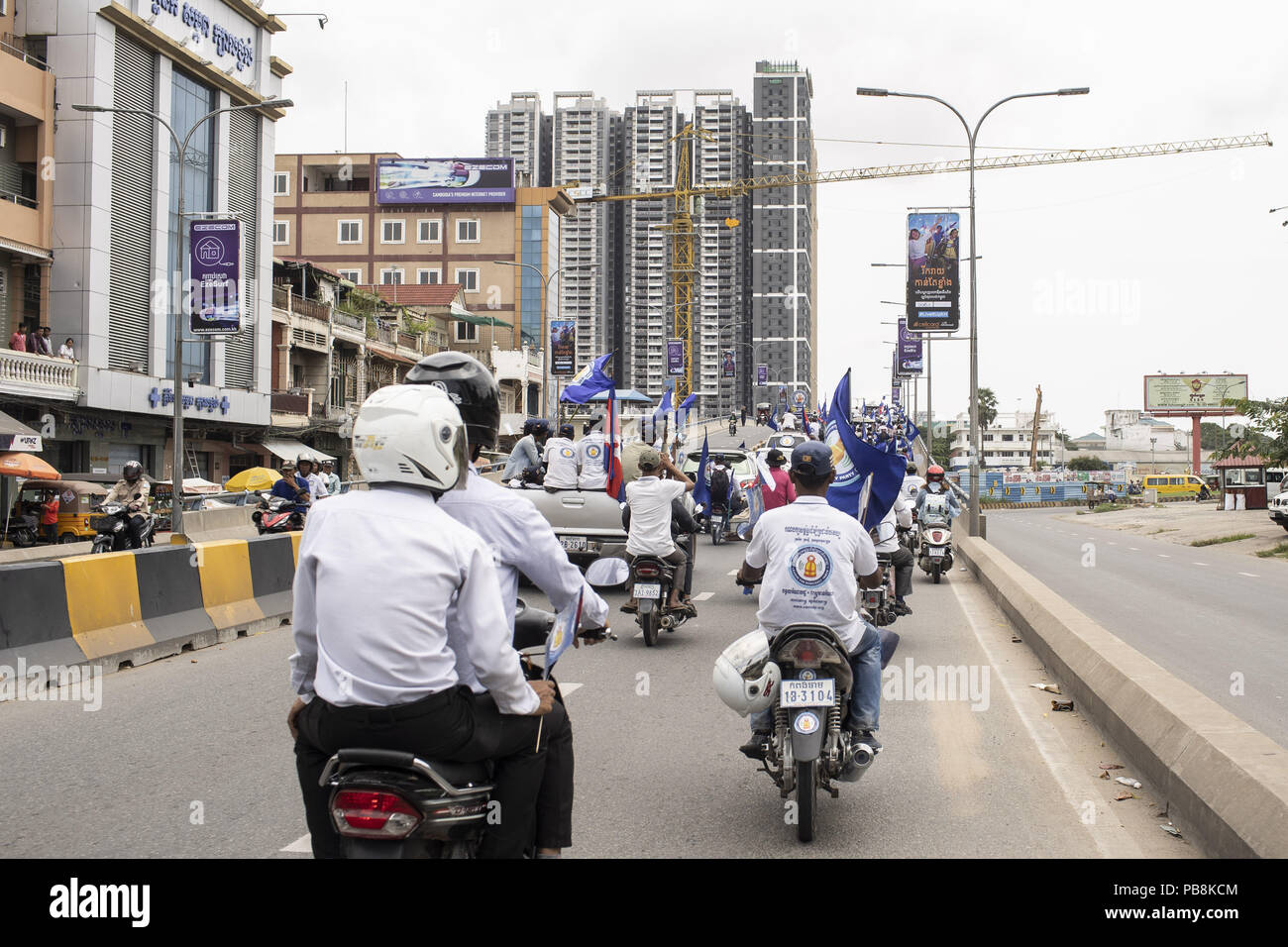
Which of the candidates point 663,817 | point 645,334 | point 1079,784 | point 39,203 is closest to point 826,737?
point 663,817

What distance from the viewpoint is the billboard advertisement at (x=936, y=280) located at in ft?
93.5

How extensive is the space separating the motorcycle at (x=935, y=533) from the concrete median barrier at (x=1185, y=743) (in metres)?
7.22

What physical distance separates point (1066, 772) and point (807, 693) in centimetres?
212

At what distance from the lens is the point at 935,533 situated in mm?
17188

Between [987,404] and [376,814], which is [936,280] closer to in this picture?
[376,814]

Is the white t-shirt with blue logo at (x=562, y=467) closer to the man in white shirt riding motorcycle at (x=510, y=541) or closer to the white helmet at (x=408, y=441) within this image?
the man in white shirt riding motorcycle at (x=510, y=541)

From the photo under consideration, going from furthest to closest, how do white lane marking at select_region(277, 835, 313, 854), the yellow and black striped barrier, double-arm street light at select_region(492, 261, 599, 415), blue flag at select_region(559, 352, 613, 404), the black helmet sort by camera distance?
1. double-arm street light at select_region(492, 261, 599, 415)
2. blue flag at select_region(559, 352, 613, 404)
3. the yellow and black striped barrier
4. white lane marking at select_region(277, 835, 313, 854)
5. the black helmet

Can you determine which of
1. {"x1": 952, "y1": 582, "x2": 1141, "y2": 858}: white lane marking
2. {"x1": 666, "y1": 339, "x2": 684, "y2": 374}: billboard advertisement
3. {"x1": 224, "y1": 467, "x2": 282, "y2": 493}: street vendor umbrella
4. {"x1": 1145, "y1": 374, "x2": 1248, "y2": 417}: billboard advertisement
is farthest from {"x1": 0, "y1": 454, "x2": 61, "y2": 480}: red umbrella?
{"x1": 1145, "y1": 374, "x2": 1248, "y2": 417}: billboard advertisement

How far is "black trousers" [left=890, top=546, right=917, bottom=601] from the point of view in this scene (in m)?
11.5

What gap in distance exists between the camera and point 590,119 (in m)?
151

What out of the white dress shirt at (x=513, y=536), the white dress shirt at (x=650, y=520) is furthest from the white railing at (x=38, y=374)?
the white dress shirt at (x=513, y=536)

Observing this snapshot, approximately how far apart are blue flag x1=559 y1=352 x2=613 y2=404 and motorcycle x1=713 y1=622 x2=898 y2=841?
14177 mm

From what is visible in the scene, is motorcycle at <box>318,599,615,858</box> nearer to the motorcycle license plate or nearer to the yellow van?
the motorcycle license plate
